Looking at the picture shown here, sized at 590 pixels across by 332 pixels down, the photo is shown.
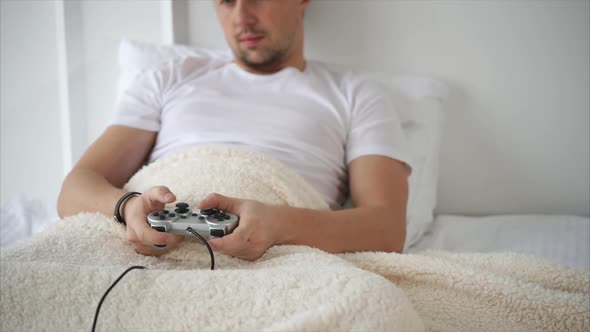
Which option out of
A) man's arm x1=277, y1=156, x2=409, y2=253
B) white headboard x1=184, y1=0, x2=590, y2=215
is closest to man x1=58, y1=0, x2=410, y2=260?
man's arm x1=277, y1=156, x2=409, y2=253

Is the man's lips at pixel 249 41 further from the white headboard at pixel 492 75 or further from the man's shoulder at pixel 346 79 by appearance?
the white headboard at pixel 492 75

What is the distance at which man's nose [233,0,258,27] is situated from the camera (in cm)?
98

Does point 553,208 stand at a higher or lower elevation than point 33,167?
lower

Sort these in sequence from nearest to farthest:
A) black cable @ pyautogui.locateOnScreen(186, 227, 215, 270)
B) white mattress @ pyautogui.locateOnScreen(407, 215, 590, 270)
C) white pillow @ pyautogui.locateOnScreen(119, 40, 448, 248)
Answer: black cable @ pyautogui.locateOnScreen(186, 227, 215, 270), white mattress @ pyautogui.locateOnScreen(407, 215, 590, 270), white pillow @ pyautogui.locateOnScreen(119, 40, 448, 248)

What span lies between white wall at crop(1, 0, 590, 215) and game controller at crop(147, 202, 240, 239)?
55 centimetres

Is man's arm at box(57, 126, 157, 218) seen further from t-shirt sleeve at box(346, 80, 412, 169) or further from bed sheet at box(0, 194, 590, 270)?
t-shirt sleeve at box(346, 80, 412, 169)

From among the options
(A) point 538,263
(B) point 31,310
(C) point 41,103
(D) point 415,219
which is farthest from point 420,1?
(B) point 31,310

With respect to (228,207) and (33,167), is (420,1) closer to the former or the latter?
(228,207)

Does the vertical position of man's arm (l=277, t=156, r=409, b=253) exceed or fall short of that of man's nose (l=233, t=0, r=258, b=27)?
it falls short

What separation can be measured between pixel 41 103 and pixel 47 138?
0.23 feet

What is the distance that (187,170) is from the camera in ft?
2.58

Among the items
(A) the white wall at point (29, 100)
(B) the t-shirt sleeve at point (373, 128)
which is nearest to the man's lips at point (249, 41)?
(B) the t-shirt sleeve at point (373, 128)

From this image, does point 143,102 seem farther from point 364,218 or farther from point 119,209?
point 364,218

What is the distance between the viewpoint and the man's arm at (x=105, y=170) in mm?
787
